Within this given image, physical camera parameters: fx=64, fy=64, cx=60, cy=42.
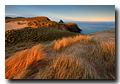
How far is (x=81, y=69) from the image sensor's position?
4.79 feet

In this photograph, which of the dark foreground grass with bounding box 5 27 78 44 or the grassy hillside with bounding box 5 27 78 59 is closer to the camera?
the grassy hillside with bounding box 5 27 78 59

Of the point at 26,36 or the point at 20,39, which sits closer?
the point at 20,39

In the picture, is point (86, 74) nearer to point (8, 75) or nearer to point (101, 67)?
point (101, 67)

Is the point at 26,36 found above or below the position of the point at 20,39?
above

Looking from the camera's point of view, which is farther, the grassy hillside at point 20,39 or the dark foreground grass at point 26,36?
the dark foreground grass at point 26,36
